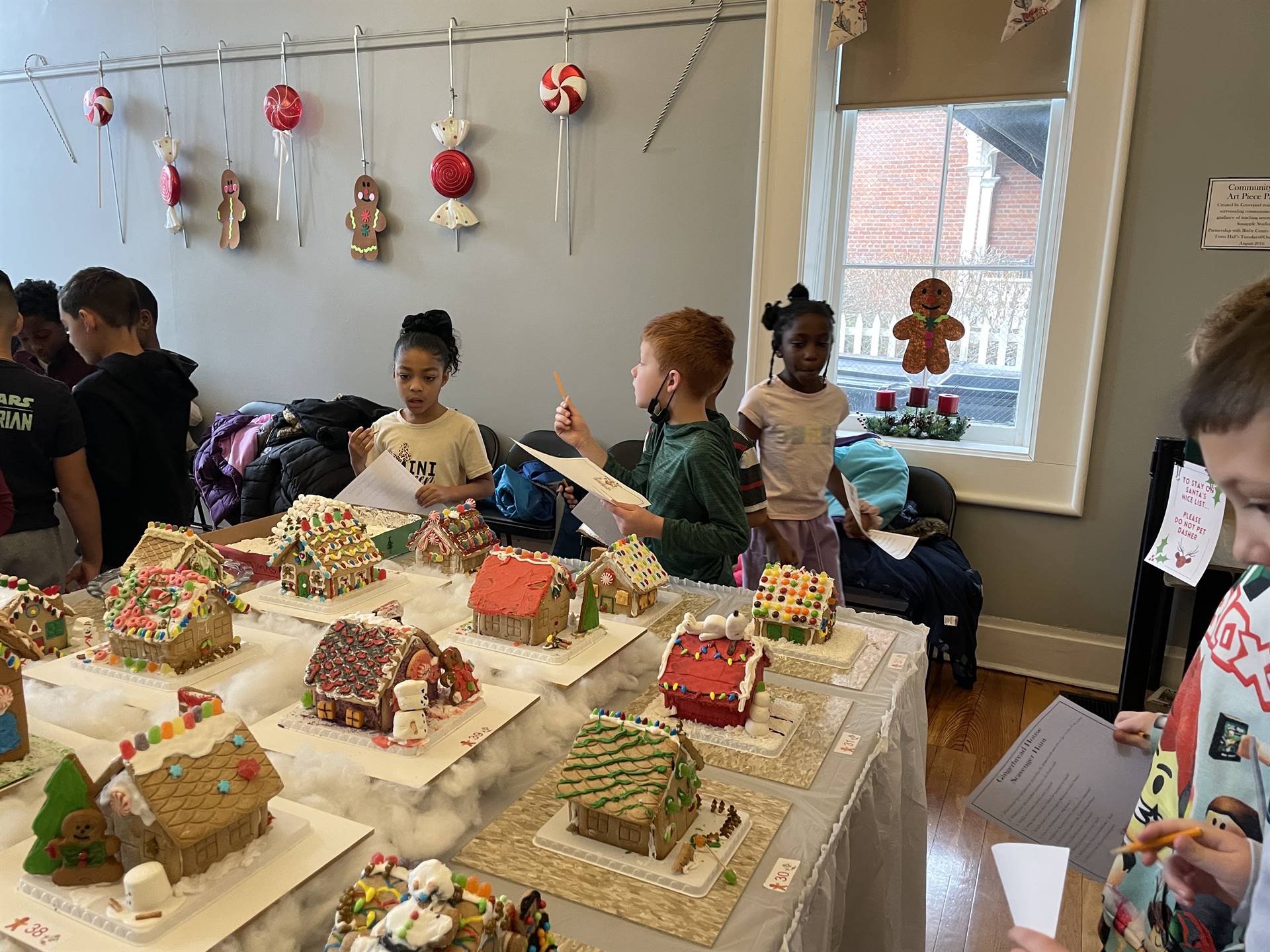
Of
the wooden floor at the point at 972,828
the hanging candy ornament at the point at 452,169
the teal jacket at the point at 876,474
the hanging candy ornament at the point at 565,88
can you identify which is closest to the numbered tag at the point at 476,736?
the wooden floor at the point at 972,828

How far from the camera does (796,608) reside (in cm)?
152

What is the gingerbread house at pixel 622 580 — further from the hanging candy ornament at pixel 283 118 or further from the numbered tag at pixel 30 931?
the hanging candy ornament at pixel 283 118

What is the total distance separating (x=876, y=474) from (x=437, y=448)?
1659mm

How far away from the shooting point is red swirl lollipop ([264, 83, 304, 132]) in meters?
4.02

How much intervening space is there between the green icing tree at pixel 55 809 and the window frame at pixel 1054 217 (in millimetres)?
2813

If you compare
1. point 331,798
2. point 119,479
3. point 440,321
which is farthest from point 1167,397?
point 119,479

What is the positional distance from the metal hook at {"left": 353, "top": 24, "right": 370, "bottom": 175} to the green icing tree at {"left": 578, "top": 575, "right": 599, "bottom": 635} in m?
3.31

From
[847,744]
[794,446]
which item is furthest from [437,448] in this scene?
[847,744]

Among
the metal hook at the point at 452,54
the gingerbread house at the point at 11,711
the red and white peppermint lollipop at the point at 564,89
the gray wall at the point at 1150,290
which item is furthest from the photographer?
the metal hook at the point at 452,54

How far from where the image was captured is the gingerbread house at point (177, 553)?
5.17 ft

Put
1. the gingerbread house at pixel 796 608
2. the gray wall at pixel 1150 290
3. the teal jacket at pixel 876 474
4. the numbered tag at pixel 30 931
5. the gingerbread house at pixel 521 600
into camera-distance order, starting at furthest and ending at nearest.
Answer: the teal jacket at pixel 876 474 → the gray wall at pixel 1150 290 → the gingerbread house at pixel 796 608 → the gingerbread house at pixel 521 600 → the numbered tag at pixel 30 931

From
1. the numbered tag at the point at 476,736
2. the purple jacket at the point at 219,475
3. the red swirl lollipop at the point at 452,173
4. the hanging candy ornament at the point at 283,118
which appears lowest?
the purple jacket at the point at 219,475

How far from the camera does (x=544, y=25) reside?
3.57 meters

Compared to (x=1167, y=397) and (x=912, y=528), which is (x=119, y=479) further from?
(x=1167, y=397)
